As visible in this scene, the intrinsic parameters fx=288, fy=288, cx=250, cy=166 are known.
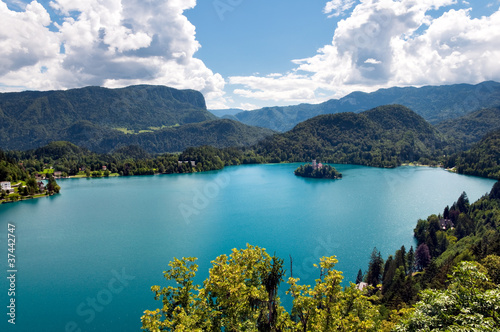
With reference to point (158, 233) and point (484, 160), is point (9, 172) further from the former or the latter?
point (484, 160)

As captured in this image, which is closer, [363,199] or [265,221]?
[265,221]

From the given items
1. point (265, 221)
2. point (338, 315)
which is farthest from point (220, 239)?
point (338, 315)

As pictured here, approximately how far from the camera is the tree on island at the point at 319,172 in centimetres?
12938

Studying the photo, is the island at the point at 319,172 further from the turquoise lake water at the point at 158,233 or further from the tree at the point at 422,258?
the tree at the point at 422,258

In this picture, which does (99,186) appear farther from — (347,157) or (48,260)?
(347,157)

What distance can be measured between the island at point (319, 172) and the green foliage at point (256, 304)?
4669 inches

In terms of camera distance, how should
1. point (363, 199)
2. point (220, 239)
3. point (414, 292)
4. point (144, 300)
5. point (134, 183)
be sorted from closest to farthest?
point (414, 292) < point (144, 300) < point (220, 239) < point (363, 199) < point (134, 183)

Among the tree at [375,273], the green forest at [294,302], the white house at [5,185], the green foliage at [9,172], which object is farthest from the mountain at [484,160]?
the green foliage at [9,172]

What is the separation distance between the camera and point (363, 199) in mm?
83875

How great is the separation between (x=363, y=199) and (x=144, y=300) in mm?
68433

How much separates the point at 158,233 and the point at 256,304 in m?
43.8

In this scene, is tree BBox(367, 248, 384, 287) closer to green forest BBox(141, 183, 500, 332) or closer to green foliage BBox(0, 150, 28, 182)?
green forest BBox(141, 183, 500, 332)

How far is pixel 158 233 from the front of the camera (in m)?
54.4

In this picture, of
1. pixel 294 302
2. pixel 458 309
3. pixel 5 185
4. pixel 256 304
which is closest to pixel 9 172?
pixel 5 185
